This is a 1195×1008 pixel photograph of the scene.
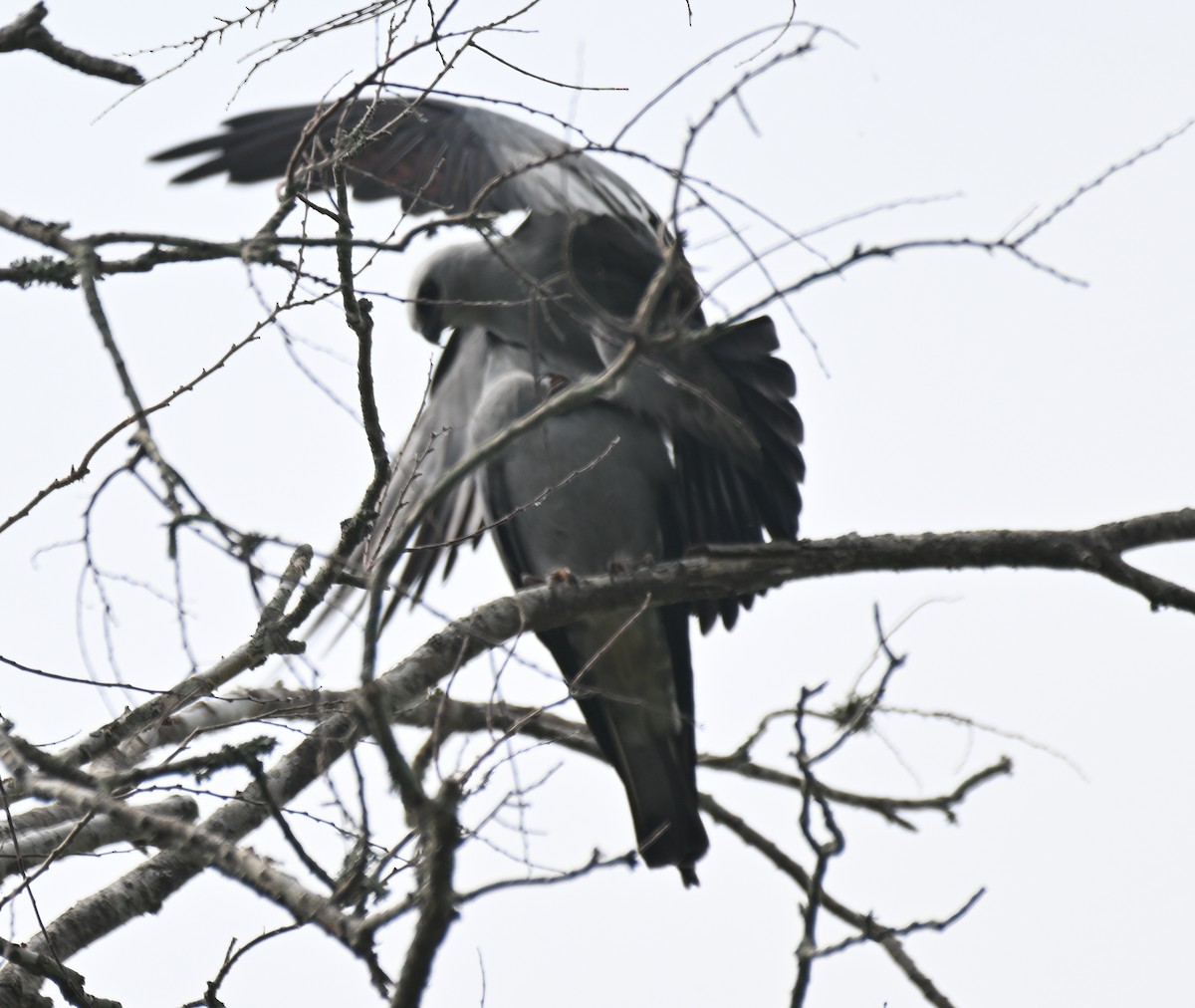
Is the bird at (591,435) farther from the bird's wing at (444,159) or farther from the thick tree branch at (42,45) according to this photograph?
the thick tree branch at (42,45)

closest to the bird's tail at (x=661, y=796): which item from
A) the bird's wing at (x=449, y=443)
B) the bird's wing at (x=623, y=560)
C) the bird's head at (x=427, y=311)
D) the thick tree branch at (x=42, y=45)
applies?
the bird's wing at (x=623, y=560)

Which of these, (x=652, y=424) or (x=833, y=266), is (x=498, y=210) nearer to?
(x=652, y=424)

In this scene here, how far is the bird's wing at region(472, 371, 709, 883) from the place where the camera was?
562 centimetres

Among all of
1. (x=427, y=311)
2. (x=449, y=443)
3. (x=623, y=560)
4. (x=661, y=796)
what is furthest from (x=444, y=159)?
(x=661, y=796)

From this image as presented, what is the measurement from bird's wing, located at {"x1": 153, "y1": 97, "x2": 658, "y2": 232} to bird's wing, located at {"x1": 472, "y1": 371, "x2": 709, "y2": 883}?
2.90 ft

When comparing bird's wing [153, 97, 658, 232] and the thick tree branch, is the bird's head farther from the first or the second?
the thick tree branch

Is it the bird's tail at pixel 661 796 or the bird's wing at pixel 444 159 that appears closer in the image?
the bird's wing at pixel 444 159

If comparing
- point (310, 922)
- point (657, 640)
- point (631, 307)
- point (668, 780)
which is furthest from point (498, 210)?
point (310, 922)

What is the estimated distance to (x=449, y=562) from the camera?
5785 millimetres

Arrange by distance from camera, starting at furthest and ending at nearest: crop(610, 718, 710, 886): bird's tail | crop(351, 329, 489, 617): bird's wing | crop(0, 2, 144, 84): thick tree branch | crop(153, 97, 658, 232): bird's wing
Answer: crop(351, 329, 489, 617): bird's wing < crop(610, 718, 710, 886): bird's tail < crop(153, 97, 658, 232): bird's wing < crop(0, 2, 144, 84): thick tree branch

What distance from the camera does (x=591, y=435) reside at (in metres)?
5.71

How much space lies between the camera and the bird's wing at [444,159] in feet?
14.1

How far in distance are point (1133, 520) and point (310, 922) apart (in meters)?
2.49

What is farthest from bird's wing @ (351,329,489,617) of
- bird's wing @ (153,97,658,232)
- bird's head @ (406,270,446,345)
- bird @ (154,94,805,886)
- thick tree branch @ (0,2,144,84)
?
thick tree branch @ (0,2,144,84)
